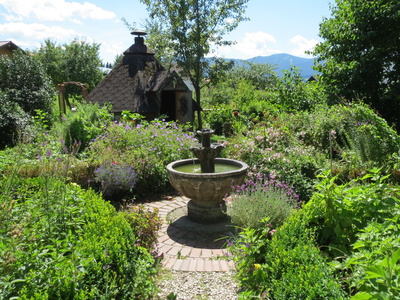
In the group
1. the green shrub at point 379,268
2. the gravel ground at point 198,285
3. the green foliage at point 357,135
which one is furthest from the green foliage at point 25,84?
the green shrub at point 379,268

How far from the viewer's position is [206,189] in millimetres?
5031

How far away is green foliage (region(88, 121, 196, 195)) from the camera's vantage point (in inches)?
278

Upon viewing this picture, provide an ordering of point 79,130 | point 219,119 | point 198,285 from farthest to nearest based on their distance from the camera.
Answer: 1. point 219,119
2. point 79,130
3. point 198,285

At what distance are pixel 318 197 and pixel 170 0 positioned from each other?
14561mm

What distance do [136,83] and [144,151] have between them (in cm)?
660

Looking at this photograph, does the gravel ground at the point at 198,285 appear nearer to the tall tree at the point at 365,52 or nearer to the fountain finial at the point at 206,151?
the fountain finial at the point at 206,151

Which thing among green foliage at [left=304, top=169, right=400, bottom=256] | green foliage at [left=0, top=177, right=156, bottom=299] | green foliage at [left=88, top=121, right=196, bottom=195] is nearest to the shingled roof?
green foliage at [left=88, top=121, right=196, bottom=195]

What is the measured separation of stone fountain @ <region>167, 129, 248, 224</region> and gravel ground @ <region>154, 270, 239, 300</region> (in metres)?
1.22

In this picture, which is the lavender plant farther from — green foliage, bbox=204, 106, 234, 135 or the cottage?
green foliage, bbox=204, 106, 234, 135

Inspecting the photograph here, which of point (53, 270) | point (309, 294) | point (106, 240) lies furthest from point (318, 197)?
point (53, 270)

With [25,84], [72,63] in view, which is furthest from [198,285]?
[72,63]

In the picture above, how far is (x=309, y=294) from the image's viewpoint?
7.12ft

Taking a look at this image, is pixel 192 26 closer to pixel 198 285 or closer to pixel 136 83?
pixel 136 83

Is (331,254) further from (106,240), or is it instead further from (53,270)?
(53,270)
